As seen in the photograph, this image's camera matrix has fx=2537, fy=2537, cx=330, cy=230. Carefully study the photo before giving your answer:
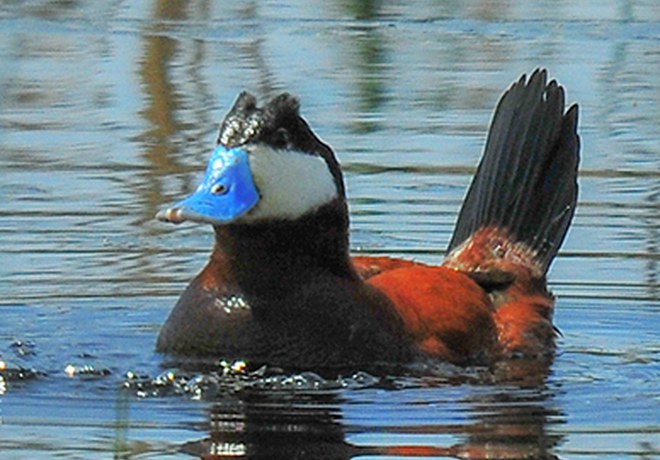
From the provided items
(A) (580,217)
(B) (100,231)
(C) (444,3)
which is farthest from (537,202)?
(C) (444,3)

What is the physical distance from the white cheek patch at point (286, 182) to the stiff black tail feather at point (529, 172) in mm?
1385

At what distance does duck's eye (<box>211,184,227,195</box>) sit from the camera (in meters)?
6.60

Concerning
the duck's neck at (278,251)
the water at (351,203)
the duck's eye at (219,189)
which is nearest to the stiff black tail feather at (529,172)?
the water at (351,203)

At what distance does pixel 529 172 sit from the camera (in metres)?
8.20

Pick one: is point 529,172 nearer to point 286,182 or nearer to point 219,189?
point 286,182

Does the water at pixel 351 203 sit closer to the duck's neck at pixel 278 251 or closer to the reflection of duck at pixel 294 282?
the reflection of duck at pixel 294 282

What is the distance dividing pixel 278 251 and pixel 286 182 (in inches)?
→ 7.9

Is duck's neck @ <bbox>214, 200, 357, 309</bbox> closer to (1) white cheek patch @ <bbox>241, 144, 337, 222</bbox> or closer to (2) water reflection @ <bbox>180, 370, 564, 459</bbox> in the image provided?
(1) white cheek patch @ <bbox>241, 144, 337, 222</bbox>

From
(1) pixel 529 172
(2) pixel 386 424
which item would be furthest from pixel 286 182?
(1) pixel 529 172

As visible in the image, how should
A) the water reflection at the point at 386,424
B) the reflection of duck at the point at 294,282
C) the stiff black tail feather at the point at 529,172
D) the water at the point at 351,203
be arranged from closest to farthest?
the water reflection at the point at 386,424 < the water at the point at 351,203 < the reflection of duck at the point at 294,282 < the stiff black tail feather at the point at 529,172

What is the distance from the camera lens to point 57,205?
8883mm

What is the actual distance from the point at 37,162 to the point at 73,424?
3.43m

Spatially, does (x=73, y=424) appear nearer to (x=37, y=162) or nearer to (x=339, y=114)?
(x=37, y=162)

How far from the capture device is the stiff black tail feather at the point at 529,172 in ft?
26.7
